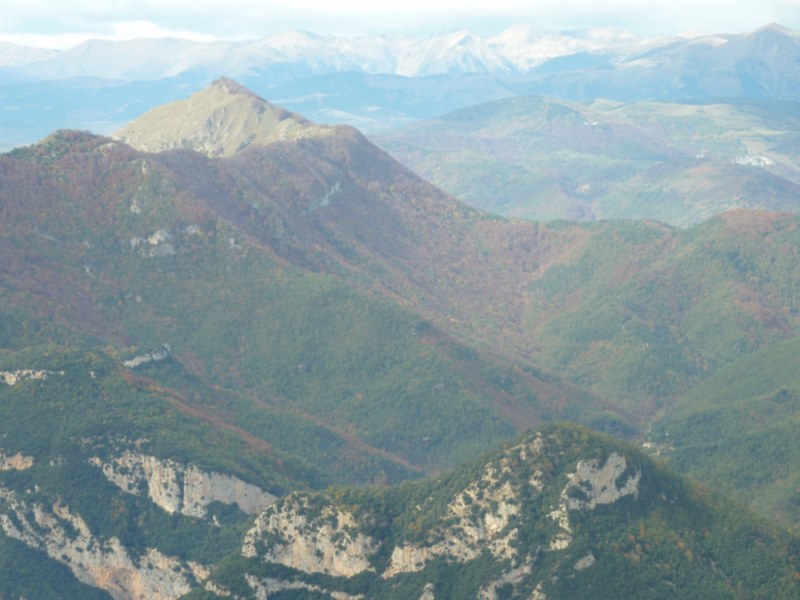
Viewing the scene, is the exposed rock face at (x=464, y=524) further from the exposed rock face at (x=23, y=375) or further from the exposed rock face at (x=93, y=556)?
the exposed rock face at (x=23, y=375)

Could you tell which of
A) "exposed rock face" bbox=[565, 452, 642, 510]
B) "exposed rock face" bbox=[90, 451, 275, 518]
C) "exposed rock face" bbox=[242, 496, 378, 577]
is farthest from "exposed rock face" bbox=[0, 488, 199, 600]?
"exposed rock face" bbox=[565, 452, 642, 510]

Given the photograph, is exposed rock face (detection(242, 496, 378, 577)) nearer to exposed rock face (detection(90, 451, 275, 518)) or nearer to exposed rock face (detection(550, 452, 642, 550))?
exposed rock face (detection(550, 452, 642, 550))

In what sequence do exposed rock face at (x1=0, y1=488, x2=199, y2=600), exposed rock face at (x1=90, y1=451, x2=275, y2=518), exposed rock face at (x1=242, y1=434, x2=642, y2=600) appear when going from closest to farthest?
1. exposed rock face at (x1=242, y1=434, x2=642, y2=600)
2. exposed rock face at (x1=0, y1=488, x2=199, y2=600)
3. exposed rock face at (x1=90, y1=451, x2=275, y2=518)

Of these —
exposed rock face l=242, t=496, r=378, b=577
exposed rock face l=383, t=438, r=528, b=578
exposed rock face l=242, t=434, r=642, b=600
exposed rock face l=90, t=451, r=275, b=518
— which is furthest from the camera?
exposed rock face l=90, t=451, r=275, b=518

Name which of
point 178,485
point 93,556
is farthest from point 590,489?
point 93,556

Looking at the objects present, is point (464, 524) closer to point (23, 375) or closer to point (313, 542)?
point (313, 542)

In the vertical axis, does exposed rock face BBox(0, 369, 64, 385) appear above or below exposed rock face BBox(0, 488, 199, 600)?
above

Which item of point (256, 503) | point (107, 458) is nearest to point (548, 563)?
point (256, 503)
